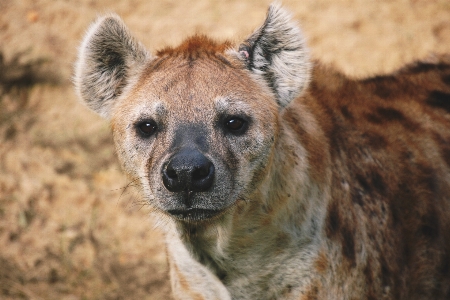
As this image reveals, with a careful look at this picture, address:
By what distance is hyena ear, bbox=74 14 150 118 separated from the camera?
280 centimetres

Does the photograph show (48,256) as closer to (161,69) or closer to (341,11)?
(161,69)

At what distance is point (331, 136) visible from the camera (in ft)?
9.96

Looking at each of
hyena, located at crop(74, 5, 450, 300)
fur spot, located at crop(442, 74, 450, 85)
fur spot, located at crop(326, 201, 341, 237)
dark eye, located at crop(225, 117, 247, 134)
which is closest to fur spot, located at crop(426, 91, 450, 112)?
fur spot, located at crop(442, 74, 450, 85)

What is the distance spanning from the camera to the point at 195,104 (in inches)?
101

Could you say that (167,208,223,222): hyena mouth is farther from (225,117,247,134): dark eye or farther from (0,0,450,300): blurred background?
(0,0,450,300): blurred background

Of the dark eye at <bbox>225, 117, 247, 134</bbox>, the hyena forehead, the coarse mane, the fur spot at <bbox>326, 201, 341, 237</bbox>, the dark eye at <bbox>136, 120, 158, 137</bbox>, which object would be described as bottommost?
the fur spot at <bbox>326, 201, 341, 237</bbox>

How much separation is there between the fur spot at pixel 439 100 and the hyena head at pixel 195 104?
120 centimetres

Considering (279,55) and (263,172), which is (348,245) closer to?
(263,172)

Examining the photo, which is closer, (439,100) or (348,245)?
(348,245)

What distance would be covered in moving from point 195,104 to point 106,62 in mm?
636

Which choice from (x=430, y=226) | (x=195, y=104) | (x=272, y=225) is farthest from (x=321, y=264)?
(x=195, y=104)

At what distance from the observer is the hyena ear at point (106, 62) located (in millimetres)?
2805

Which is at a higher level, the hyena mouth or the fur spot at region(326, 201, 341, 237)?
the hyena mouth

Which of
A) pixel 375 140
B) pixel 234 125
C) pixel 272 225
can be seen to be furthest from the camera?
pixel 375 140
